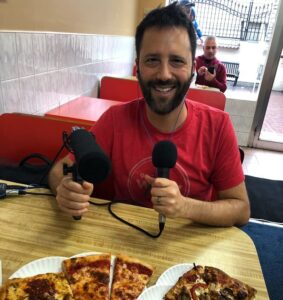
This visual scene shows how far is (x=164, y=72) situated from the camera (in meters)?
1.27

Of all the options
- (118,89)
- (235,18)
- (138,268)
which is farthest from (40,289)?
(235,18)

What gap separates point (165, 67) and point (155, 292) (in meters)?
0.91

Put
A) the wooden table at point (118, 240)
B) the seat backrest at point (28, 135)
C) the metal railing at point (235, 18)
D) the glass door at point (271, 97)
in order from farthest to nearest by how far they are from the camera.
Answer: the metal railing at point (235, 18) < the glass door at point (271, 97) < the seat backrest at point (28, 135) < the wooden table at point (118, 240)

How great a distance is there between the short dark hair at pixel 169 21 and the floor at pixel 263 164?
2.86 m

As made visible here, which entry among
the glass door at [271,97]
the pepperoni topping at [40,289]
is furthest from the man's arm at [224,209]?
the glass door at [271,97]

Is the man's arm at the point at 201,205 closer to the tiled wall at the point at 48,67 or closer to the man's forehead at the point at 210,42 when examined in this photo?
the tiled wall at the point at 48,67

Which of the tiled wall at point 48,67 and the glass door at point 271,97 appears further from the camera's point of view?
the glass door at point 271,97

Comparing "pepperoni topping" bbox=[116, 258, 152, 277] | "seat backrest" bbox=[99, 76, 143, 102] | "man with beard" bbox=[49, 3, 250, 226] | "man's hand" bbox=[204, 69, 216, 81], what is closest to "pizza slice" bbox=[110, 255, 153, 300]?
"pepperoni topping" bbox=[116, 258, 152, 277]

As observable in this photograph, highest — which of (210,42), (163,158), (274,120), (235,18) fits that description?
(235,18)

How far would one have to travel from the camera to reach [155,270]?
2.60 feet

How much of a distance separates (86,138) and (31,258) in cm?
36

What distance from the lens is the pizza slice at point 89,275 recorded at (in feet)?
2.40

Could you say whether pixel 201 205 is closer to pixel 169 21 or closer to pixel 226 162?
pixel 226 162

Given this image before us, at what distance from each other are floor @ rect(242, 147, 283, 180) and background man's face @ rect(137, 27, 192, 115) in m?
2.83
